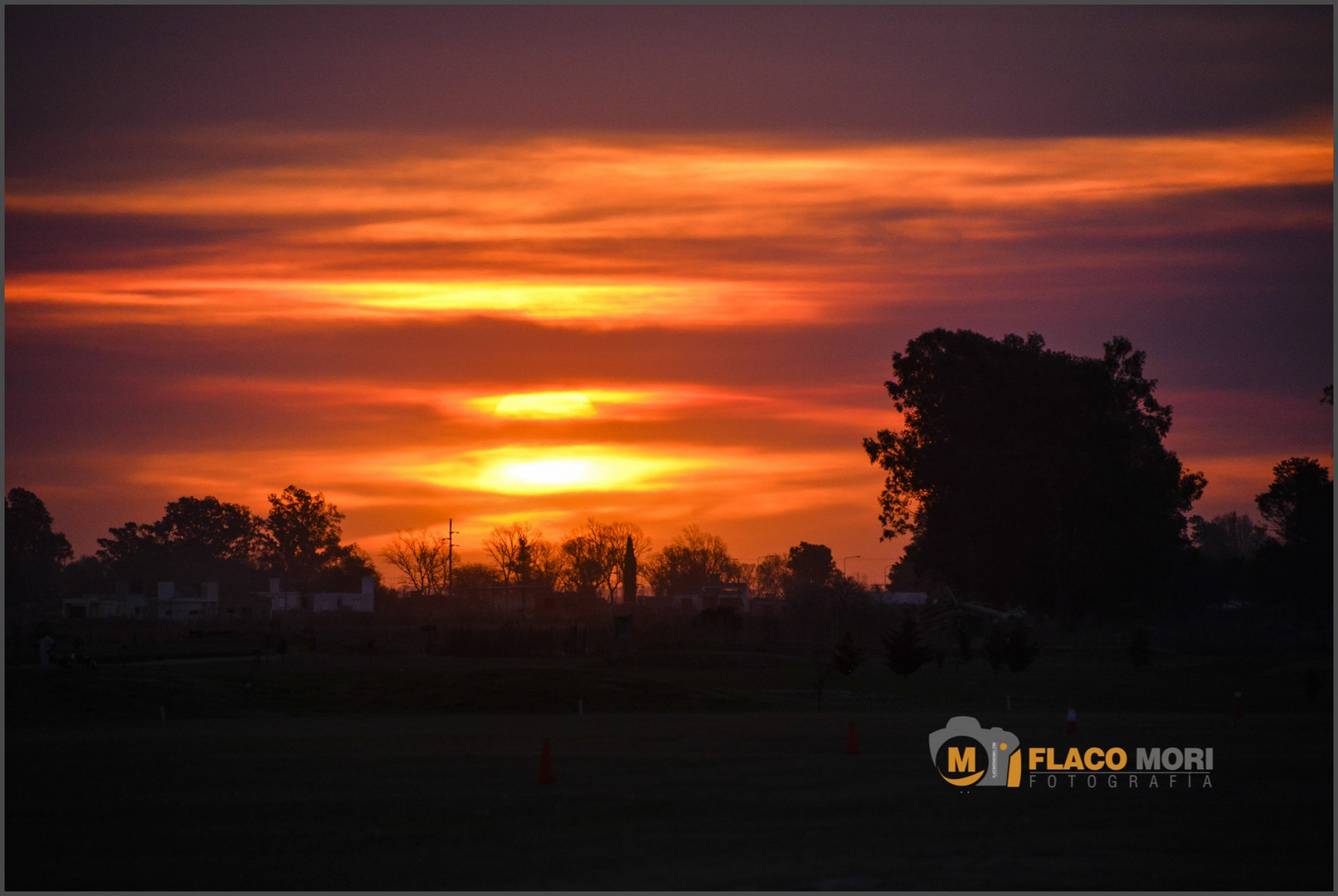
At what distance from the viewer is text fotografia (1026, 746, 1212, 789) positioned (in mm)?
23438

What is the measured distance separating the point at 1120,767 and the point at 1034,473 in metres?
72.2

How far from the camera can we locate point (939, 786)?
22938 millimetres

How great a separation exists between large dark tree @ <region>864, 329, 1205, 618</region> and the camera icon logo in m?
64.4

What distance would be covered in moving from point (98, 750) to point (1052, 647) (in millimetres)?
65594

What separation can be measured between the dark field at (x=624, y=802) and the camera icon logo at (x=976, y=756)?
0.61 metres

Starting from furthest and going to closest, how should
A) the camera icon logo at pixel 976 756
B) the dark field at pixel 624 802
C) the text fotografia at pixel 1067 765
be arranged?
1. the camera icon logo at pixel 976 756
2. the text fotografia at pixel 1067 765
3. the dark field at pixel 624 802

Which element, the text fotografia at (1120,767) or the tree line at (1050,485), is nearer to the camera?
the text fotografia at (1120,767)

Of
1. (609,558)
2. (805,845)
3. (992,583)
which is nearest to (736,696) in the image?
(805,845)

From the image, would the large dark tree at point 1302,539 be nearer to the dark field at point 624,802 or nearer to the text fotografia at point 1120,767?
the dark field at point 624,802

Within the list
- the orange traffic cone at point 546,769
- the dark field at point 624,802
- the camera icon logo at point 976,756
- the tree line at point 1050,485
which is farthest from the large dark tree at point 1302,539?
the orange traffic cone at point 546,769

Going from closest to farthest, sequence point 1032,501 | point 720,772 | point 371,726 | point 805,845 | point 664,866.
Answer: point 664,866 → point 805,845 → point 720,772 → point 371,726 → point 1032,501

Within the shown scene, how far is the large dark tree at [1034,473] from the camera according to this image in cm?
9600

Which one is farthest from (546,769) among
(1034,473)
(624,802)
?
Answer: (1034,473)

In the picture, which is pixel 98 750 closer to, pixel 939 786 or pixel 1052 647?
pixel 939 786
